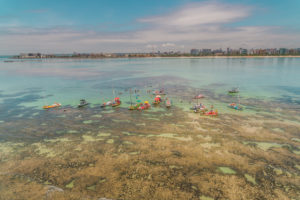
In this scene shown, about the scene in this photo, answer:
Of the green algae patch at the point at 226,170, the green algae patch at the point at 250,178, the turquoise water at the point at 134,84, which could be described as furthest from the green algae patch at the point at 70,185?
the turquoise water at the point at 134,84

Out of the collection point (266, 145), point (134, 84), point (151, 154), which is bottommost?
point (151, 154)

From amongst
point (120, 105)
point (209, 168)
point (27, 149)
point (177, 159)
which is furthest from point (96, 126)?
point (209, 168)

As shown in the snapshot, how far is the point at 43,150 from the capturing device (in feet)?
69.5

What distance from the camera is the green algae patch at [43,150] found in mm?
20320

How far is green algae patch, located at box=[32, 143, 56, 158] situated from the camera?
66.7 ft

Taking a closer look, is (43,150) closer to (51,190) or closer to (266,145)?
(51,190)

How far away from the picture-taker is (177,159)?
61.7 feet

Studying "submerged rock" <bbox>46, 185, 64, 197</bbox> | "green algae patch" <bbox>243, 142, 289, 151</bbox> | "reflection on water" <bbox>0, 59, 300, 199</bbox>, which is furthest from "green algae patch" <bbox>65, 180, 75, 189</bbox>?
"green algae patch" <bbox>243, 142, 289, 151</bbox>

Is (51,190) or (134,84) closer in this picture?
(51,190)

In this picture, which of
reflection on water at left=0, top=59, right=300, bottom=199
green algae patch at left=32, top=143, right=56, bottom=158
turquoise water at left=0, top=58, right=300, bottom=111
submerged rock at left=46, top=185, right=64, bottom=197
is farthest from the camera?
turquoise water at left=0, top=58, right=300, bottom=111

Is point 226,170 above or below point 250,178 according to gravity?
above

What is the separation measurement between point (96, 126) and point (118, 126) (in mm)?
3976

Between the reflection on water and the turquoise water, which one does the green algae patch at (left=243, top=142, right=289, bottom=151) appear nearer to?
the reflection on water

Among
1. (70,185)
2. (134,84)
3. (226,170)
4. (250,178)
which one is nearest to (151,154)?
(226,170)
